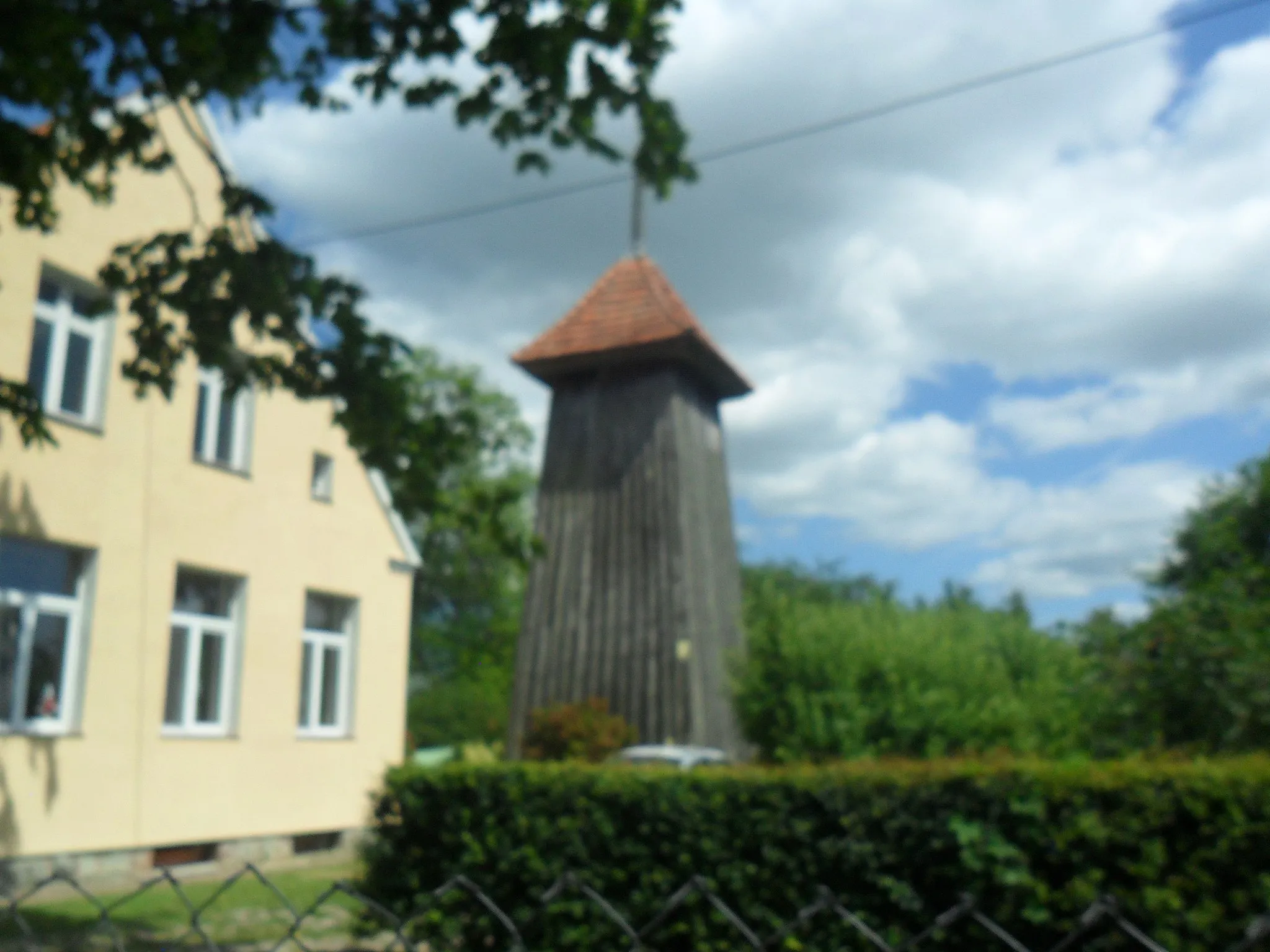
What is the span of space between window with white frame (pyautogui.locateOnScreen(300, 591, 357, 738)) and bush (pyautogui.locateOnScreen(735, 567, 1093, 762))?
23.3ft

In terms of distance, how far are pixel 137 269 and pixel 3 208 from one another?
4.54 metres

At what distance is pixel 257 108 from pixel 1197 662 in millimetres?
8395

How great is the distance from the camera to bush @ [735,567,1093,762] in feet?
37.4

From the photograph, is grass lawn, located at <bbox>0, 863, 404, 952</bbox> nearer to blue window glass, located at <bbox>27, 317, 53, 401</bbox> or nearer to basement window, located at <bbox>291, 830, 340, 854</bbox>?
basement window, located at <bbox>291, 830, 340, 854</bbox>

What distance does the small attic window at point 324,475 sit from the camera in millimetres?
17297

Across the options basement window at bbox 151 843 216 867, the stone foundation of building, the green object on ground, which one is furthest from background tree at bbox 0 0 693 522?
the green object on ground

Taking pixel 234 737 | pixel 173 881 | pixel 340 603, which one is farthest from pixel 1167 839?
pixel 340 603

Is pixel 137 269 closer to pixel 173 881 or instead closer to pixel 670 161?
pixel 670 161

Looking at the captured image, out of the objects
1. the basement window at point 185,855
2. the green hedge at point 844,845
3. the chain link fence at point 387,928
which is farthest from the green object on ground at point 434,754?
the green hedge at point 844,845

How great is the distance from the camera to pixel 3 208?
12117 mm

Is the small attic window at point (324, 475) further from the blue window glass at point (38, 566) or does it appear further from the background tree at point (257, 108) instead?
the background tree at point (257, 108)

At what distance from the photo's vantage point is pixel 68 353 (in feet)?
42.2

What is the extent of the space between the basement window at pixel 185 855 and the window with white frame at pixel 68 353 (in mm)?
5221

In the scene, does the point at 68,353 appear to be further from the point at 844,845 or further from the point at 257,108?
the point at 844,845
